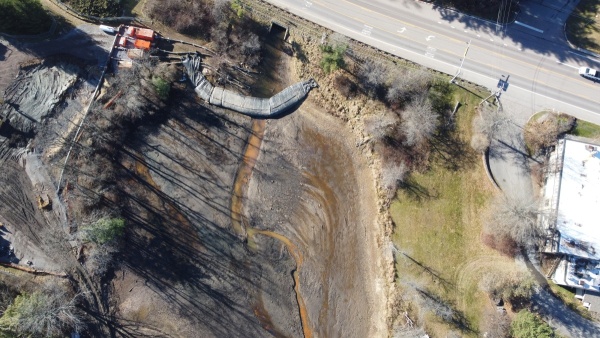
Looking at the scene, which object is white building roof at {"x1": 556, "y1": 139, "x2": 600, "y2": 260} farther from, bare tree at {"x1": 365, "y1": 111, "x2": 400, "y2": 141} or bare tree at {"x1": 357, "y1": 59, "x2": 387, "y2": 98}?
bare tree at {"x1": 357, "y1": 59, "x2": 387, "y2": 98}

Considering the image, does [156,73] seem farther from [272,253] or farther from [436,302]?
[436,302]

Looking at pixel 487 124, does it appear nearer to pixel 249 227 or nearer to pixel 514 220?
pixel 514 220

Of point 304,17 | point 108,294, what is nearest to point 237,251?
point 108,294

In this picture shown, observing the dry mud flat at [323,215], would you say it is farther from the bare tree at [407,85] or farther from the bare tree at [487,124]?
the bare tree at [487,124]

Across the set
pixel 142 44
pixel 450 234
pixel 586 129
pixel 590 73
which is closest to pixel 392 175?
pixel 450 234

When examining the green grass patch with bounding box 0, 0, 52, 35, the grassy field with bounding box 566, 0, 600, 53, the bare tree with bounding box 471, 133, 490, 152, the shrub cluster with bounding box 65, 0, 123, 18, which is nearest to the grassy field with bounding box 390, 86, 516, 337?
the bare tree with bounding box 471, 133, 490, 152

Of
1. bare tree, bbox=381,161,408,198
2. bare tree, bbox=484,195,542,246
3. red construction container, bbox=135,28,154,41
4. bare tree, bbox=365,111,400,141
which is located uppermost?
red construction container, bbox=135,28,154,41

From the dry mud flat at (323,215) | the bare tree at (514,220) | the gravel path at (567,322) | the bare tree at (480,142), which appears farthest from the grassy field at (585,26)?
the gravel path at (567,322)
